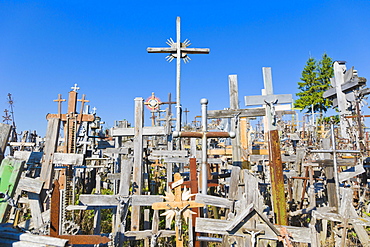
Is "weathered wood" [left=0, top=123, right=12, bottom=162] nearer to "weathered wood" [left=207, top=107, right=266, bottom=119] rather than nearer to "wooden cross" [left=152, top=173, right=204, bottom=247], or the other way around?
"wooden cross" [left=152, top=173, right=204, bottom=247]

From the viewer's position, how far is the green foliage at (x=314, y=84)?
99.9 ft

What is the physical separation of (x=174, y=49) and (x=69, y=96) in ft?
12.6

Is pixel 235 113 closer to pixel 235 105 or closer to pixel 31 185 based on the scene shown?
pixel 235 105

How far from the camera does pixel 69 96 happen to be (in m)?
7.67

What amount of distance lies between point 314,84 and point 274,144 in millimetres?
32274

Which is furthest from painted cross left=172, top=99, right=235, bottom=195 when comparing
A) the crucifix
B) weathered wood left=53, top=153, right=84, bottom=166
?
weathered wood left=53, top=153, right=84, bottom=166

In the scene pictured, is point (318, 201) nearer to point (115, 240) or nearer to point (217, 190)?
point (217, 190)

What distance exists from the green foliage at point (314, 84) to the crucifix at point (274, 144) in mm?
27836

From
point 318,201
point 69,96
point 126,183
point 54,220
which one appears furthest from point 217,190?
point 54,220

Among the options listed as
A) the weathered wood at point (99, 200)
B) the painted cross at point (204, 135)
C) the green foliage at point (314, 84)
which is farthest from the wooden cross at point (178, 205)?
the green foliage at point (314, 84)

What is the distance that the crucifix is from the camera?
4.11 meters

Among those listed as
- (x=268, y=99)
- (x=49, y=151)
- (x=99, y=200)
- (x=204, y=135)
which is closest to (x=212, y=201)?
(x=204, y=135)

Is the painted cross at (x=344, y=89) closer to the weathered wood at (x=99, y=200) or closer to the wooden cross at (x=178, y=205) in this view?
the wooden cross at (x=178, y=205)

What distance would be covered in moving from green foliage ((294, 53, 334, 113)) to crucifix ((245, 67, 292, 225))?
27.8 m
